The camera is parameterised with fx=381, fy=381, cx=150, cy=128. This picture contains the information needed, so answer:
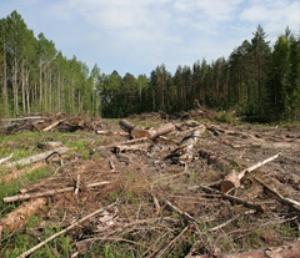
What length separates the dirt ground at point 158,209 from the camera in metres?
4.16

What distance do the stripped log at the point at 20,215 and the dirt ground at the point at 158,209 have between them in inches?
1.5

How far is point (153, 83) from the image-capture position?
73.1 metres

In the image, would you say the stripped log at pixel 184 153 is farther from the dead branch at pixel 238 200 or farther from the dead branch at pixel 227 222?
the dead branch at pixel 227 222

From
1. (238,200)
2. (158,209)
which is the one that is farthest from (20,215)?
(238,200)

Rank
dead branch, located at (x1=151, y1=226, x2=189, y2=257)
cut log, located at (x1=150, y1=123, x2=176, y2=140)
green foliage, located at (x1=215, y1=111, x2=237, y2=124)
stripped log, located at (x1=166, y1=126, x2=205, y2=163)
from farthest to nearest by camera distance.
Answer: green foliage, located at (x1=215, y1=111, x2=237, y2=124)
cut log, located at (x1=150, y1=123, x2=176, y2=140)
stripped log, located at (x1=166, y1=126, x2=205, y2=163)
dead branch, located at (x1=151, y1=226, x2=189, y2=257)

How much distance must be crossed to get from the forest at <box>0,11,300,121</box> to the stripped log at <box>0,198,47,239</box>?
966 inches

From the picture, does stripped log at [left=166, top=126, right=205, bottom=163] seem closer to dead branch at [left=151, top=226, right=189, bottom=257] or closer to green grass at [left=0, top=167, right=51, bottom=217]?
green grass at [left=0, top=167, right=51, bottom=217]

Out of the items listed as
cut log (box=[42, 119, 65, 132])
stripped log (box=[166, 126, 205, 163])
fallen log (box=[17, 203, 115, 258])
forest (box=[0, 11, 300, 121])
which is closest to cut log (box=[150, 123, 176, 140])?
stripped log (box=[166, 126, 205, 163])

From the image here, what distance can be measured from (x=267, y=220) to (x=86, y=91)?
2989 inches

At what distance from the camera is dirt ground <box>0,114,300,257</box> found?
4.16 m

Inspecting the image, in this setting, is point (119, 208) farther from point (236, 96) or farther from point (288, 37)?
point (236, 96)

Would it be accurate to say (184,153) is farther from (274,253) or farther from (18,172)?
(274,253)

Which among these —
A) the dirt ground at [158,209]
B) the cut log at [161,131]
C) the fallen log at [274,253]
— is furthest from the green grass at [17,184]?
the cut log at [161,131]

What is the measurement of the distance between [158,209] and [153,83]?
6869 cm
